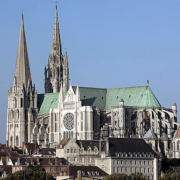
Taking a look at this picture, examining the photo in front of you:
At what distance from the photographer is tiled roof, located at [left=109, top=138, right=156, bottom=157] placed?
135000 millimetres

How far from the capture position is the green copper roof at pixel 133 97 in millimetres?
168488

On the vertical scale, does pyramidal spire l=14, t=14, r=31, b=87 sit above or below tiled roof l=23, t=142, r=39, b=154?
above

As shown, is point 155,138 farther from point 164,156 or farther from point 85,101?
point 85,101

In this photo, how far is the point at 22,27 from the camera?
191 meters

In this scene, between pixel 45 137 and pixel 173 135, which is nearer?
pixel 173 135

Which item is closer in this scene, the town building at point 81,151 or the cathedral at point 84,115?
the town building at point 81,151

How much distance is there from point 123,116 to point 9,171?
1557 inches

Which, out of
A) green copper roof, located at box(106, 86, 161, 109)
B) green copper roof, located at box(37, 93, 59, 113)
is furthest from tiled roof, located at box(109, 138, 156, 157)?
green copper roof, located at box(37, 93, 59, 113)

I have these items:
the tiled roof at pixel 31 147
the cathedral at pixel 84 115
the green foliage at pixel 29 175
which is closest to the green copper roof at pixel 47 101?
the cathedral at pixel 84 115

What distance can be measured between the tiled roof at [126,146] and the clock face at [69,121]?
31526 mm

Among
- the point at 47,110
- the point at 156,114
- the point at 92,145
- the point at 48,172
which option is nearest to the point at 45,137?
the point at 47,110

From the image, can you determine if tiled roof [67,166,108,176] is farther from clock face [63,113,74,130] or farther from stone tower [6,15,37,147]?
stone tower [6,15,37,147]

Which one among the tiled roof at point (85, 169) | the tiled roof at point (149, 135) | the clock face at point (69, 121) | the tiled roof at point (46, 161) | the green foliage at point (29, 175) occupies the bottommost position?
the green foliage at point (29, 175)

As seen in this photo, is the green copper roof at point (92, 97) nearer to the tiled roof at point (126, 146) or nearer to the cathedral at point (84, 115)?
the cathedral at point (84, 115)
